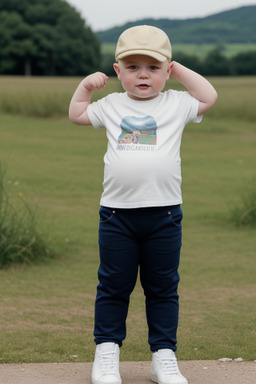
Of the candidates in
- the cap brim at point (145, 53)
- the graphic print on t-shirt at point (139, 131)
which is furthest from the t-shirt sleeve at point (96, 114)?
the cap brim at point (145, 53)

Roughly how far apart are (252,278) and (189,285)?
627mm

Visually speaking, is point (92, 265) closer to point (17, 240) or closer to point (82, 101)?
point (17, 240)

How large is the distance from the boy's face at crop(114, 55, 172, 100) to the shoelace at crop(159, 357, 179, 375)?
110 centimetres

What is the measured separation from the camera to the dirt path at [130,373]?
10.3 ft

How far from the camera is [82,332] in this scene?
4.57 meters

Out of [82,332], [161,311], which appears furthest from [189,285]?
[161,311]

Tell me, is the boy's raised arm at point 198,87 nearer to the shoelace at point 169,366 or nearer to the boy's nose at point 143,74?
the boy's nose at point 143,74

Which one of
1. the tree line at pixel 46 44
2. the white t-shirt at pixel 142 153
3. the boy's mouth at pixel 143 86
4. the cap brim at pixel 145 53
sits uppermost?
the tree line at pixel 46 44

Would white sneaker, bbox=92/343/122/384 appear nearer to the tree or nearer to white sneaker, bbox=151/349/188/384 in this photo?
white sneaker, bbox=151/349/188/384

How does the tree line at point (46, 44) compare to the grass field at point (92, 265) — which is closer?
the grass field at point (92, 265)

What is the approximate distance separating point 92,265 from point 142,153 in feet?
12.0

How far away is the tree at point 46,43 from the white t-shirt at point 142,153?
6391cm

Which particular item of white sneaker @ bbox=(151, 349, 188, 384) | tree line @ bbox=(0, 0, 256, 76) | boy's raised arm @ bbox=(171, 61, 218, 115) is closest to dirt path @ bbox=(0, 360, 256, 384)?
white sneaker @ bbox=(151, 349, 188, 384)

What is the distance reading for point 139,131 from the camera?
3088 mm
